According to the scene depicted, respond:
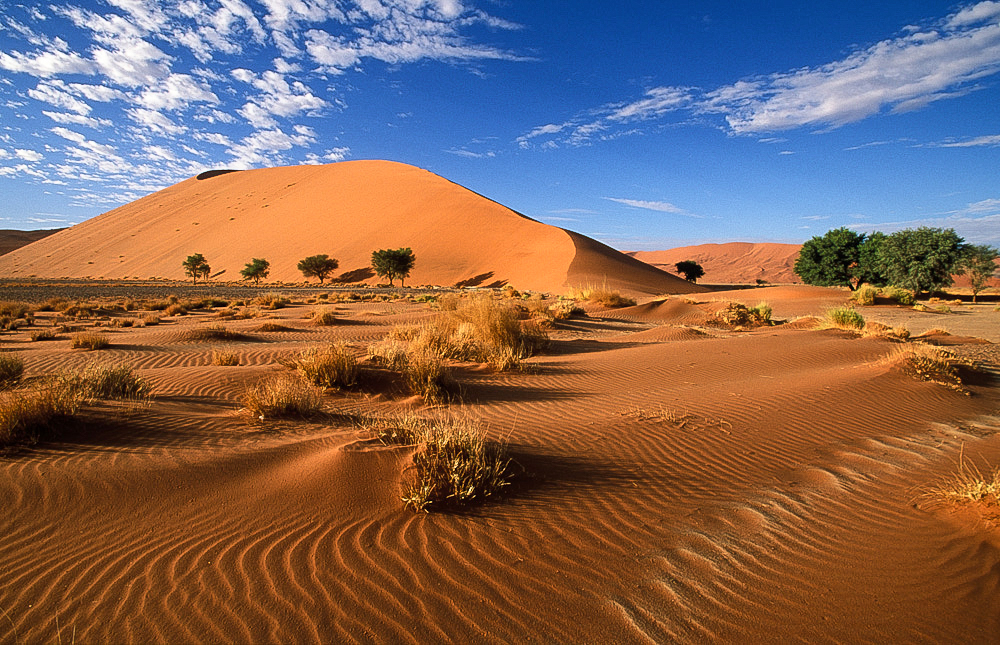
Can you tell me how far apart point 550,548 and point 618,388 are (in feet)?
16.6

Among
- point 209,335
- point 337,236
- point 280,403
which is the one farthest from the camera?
point 337,236

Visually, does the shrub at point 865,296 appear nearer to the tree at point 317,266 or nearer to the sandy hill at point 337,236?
the sandy hill at point 337,236

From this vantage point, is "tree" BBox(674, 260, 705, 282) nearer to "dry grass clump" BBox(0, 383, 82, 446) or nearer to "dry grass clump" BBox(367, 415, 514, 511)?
"dry grass clump" BBox(367, 415, 514, 511)

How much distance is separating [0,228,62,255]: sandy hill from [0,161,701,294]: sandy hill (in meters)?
23.3

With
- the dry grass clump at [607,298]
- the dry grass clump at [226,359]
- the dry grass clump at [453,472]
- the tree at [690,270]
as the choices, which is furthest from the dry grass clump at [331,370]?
the tree at [690,270]

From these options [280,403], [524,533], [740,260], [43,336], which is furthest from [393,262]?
[740,260]

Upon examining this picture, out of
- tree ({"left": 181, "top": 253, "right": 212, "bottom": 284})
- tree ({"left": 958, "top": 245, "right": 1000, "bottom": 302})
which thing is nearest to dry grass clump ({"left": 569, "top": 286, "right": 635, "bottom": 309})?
tree ({"left": 958, "top": 245, "right": 1000, "bottom": 302})

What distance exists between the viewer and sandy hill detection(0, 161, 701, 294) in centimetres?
5569

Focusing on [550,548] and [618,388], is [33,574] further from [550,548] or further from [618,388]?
[618,388]

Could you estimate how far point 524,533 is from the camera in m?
3.41

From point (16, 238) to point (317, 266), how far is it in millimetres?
108326

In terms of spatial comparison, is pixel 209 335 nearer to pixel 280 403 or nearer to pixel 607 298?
pixel 280 403

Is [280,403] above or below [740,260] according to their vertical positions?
below

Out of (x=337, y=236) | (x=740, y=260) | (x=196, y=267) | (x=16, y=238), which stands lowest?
(x=196, y=267)
